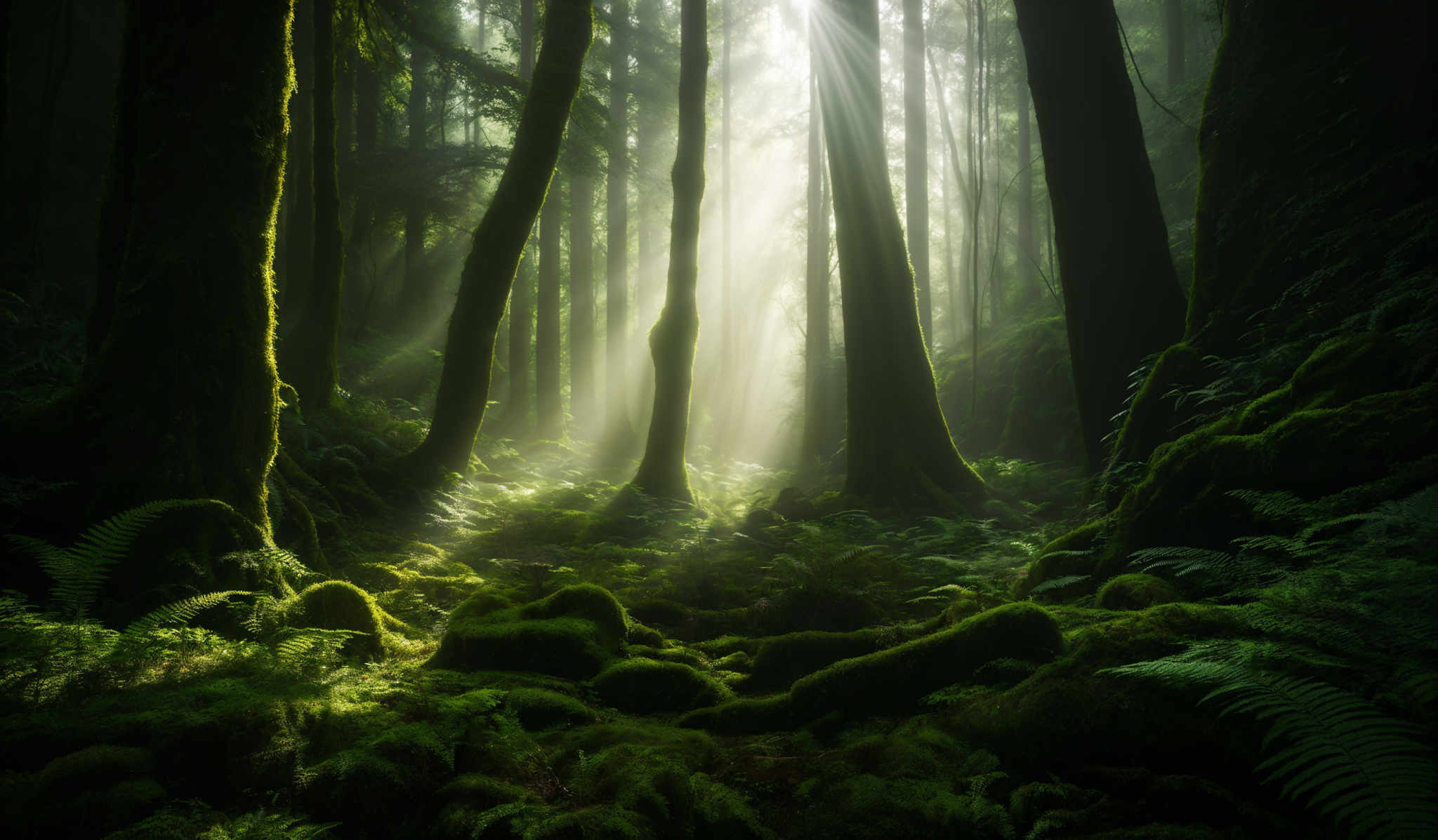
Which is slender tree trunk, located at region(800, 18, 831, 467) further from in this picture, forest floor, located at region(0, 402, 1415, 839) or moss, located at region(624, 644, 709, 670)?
forest floor, located at region(0, 402, 1415, 839)

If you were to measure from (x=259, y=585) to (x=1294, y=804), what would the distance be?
14.2ft

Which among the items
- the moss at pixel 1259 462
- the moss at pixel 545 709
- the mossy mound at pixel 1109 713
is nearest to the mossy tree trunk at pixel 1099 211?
the moss at pixel 1259 462

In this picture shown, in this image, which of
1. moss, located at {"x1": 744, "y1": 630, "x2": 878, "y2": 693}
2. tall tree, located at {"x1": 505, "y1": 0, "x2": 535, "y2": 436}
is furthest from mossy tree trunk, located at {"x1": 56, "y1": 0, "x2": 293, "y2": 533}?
tall tree, located at {"x1": 505, "y1": 0, "x2": 535, "y2": 436}

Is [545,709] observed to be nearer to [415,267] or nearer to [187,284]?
[187,284]

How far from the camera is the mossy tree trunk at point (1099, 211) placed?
5.77 meters

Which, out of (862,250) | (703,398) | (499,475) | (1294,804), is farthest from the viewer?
(703,398)

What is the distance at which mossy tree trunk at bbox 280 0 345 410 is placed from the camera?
30.0 ft

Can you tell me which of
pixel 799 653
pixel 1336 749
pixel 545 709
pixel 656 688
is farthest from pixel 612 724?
pixel 1336 749

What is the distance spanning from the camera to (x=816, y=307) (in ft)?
66.3

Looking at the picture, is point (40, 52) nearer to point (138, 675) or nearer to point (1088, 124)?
point (138, 675)

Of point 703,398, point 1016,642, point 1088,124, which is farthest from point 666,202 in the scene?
point 1016,642

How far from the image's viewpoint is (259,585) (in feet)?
11.6

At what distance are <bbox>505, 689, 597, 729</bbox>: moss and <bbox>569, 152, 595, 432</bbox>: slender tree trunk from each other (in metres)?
18.5

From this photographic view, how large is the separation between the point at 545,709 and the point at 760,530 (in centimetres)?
535
